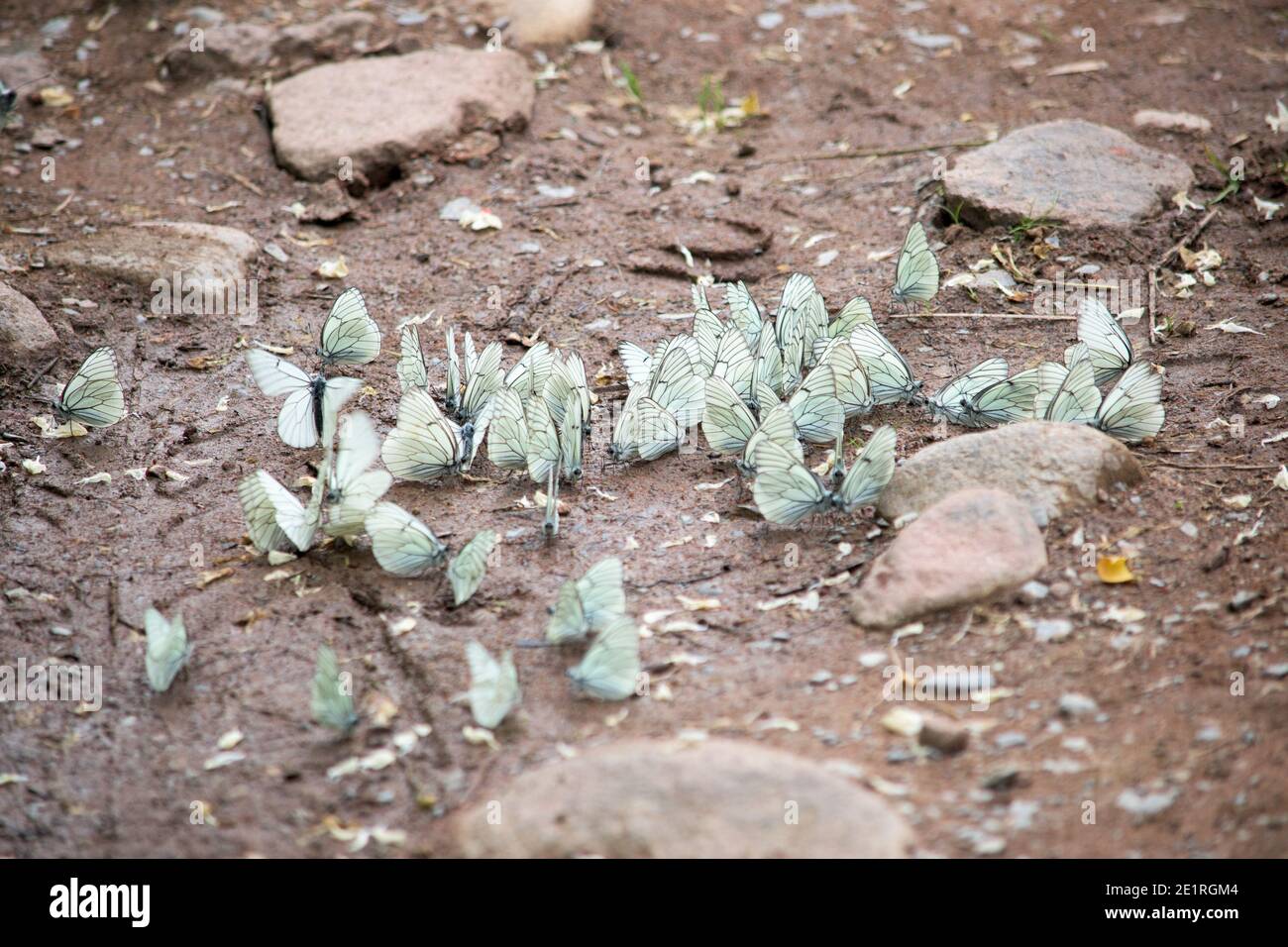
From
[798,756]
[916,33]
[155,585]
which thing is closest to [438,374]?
[155,585]

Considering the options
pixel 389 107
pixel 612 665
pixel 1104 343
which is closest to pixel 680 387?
pixel 612 665

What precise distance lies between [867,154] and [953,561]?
314 cm

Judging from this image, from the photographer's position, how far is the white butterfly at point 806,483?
3258mm

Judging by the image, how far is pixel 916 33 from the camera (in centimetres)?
638

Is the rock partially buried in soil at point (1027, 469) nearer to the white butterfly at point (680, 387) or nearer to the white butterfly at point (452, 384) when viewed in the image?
the white butterfly at point (680, 387)

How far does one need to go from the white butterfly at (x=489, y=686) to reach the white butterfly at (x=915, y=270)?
2.34 m

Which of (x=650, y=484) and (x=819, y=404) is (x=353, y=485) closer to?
(x=650, y=484)

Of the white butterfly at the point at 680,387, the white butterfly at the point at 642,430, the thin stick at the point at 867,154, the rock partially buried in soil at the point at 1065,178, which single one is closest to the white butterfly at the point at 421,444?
the white butterfly at the point at 642,430

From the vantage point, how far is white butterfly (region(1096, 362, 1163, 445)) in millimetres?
3428

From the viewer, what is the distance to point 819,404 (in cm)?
366

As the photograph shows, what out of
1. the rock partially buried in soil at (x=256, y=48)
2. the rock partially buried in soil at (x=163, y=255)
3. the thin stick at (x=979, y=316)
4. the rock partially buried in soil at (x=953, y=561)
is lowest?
the thin stick at (x=979, y=316)

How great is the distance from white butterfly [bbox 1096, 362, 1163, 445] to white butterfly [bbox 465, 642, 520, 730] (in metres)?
2.00

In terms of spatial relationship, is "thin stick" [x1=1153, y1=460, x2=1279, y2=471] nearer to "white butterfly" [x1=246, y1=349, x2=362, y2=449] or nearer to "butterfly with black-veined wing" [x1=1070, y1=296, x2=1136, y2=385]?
"butterfly with black-veined wing" [x1=1070, y1=296, x2=1136, y2=385]

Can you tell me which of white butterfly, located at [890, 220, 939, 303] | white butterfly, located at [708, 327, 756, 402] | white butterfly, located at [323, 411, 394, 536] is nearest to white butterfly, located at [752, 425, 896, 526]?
white butterfly, located at [708, 327, 756, 402]
